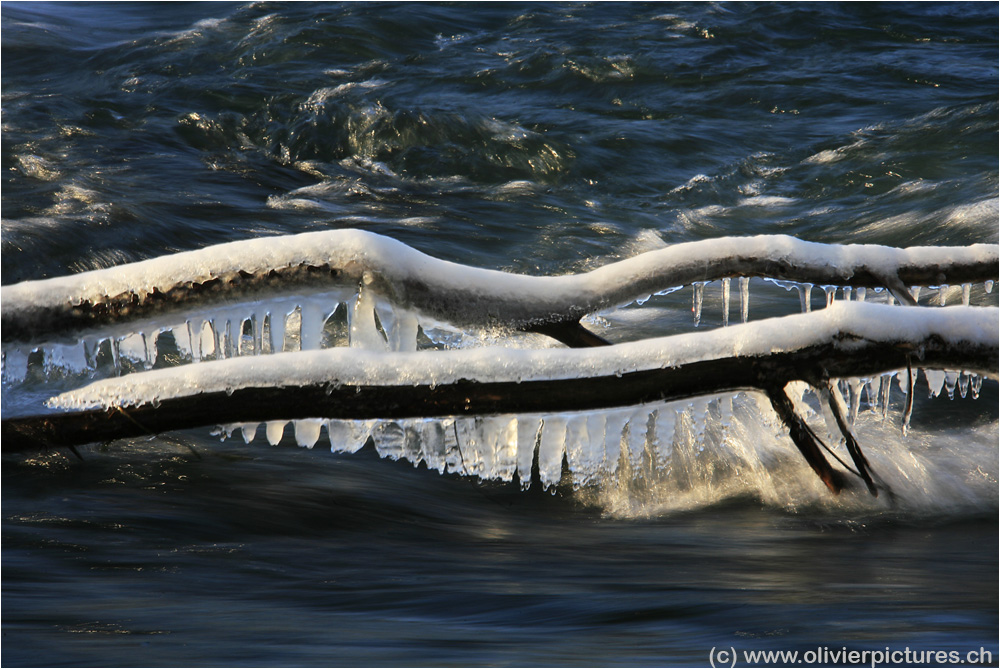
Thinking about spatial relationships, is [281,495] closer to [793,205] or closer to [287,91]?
[793,205]

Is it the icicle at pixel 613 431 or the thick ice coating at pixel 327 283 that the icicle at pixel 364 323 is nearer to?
the thick ice coating at pixel 327 283

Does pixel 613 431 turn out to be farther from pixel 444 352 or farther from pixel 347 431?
pixel 347 431

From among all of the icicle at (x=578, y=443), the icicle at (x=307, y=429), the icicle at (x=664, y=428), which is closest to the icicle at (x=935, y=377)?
the icicle at (x=664, y=428)

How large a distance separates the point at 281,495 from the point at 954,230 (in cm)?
842

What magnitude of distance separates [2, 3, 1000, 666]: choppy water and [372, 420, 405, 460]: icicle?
0.55 meters

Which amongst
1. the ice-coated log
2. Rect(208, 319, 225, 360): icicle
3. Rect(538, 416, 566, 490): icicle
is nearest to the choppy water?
Rect(538, 416, 566, 490): icicle

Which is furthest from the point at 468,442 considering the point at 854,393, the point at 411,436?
the point at 854,393

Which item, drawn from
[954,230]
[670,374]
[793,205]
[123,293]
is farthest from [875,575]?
[793,205]

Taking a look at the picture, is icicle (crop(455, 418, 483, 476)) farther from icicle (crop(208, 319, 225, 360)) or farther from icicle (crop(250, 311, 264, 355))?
icicle (crop(208, 319, 225, 360))

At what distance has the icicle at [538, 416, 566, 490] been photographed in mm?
2951

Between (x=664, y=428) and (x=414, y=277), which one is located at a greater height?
(x=414, y=277)

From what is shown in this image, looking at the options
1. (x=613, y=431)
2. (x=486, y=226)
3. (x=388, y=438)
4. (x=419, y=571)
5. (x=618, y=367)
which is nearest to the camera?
(x=618, y=367)

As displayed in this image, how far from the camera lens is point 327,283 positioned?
3135mm

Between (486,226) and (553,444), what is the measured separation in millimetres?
8100
